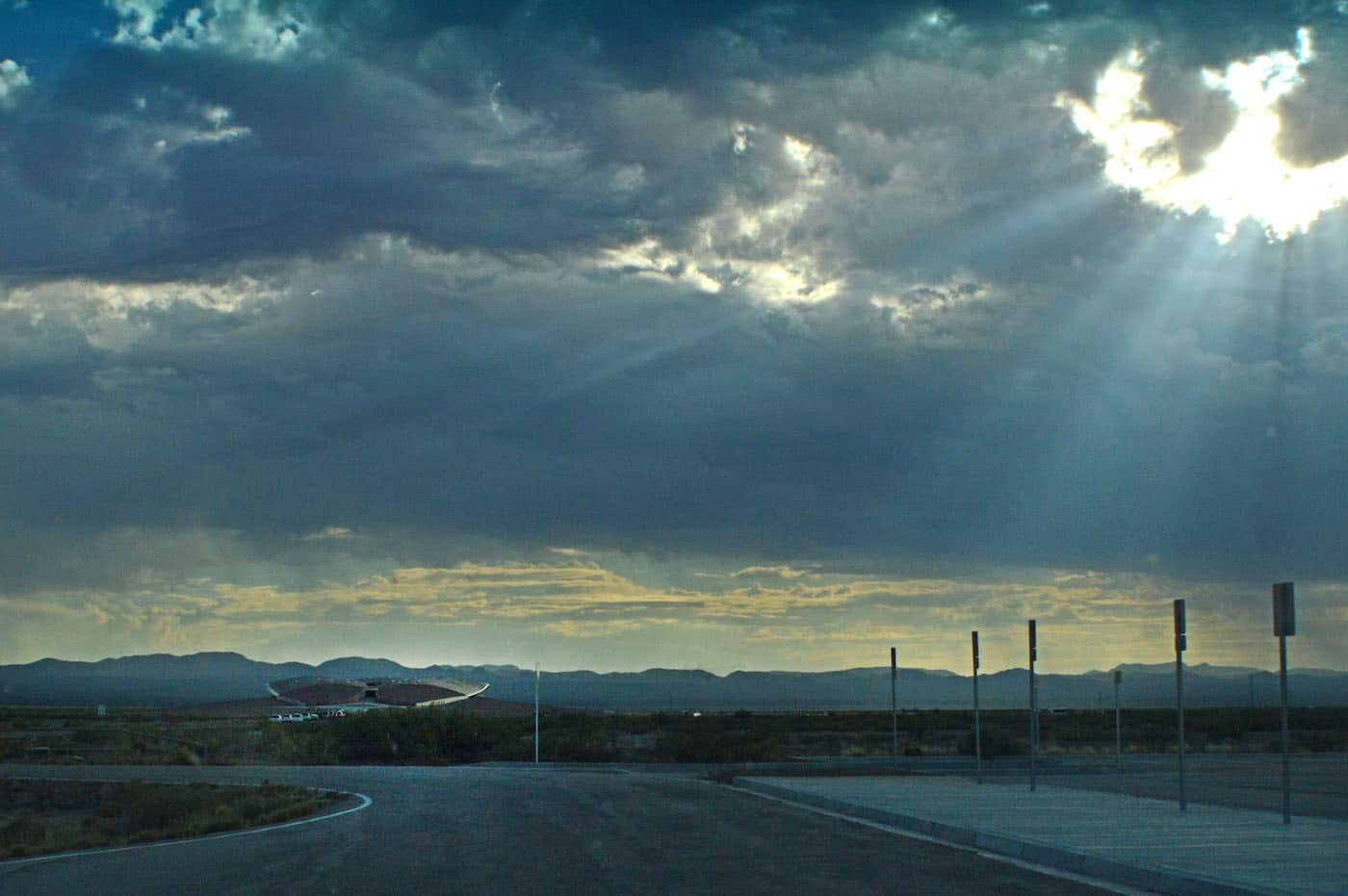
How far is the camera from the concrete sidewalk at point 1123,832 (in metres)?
12.9

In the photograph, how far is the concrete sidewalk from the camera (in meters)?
12.9

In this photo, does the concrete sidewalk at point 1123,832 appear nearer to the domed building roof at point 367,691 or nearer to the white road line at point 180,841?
the white road line at point 180,841

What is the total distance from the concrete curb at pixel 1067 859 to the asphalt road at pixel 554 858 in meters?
0.55

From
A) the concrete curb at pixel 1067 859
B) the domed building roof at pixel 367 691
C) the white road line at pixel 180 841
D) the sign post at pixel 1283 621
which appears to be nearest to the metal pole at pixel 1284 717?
the sign post at pixel 1283 621

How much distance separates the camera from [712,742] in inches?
2020

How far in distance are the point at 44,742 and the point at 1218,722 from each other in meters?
59.3

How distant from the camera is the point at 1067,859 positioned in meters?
14.6

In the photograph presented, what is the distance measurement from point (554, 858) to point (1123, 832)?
23.3ft

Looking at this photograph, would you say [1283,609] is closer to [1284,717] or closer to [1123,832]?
[1284,717]

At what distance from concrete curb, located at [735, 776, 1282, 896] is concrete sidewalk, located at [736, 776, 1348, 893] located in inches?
0.5

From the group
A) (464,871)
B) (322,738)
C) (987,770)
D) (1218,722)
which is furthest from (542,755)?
(1218,722)

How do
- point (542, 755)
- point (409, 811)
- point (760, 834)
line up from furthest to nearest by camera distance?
point (542, 755)
point (409, 811)
point (760, 834)

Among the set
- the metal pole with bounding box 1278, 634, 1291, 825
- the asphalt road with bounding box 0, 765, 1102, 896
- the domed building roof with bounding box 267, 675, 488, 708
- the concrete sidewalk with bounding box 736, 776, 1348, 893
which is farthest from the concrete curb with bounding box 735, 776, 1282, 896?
the domed building roof with bounding box 267, 675, 488, 708

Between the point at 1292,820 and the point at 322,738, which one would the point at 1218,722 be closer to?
the point at 322,738
